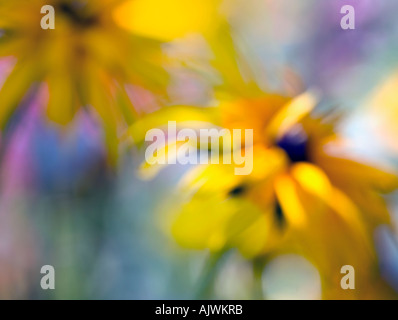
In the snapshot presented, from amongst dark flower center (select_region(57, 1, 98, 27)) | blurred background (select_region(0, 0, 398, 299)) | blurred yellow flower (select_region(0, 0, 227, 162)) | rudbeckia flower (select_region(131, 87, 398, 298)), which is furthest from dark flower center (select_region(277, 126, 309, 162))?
dark flower center (select_region(57, 1, 98, 27))

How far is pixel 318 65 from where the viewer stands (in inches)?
55.4

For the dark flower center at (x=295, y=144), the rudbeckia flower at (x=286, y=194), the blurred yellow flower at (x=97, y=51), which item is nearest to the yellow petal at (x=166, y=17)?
the blurred yellow flower at (x=97, y=51)

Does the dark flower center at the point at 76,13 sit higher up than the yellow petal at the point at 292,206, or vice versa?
the dark flower center at the point at 76,13

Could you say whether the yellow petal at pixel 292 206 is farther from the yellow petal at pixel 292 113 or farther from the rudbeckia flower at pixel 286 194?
the yellow petal at pixel 292 113

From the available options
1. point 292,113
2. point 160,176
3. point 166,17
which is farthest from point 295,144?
point 166,17

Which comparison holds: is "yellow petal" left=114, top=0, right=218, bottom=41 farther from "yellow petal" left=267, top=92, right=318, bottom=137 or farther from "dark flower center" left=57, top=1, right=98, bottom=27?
"yellow petal" left=267, top=92, right=318, bottom=137

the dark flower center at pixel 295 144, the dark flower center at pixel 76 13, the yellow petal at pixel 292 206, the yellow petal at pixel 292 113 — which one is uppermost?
the dark flower center at pixel 76 13

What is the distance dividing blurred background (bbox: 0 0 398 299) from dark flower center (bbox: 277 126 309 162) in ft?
0.37

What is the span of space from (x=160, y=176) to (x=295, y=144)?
37 cm

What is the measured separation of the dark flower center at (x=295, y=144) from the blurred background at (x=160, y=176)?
0.11m

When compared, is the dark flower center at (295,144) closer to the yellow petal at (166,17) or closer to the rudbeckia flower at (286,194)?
the rudbeckia flower at (286,194)

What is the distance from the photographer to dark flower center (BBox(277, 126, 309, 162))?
1.41 metres

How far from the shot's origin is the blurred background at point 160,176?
4.61 feet
